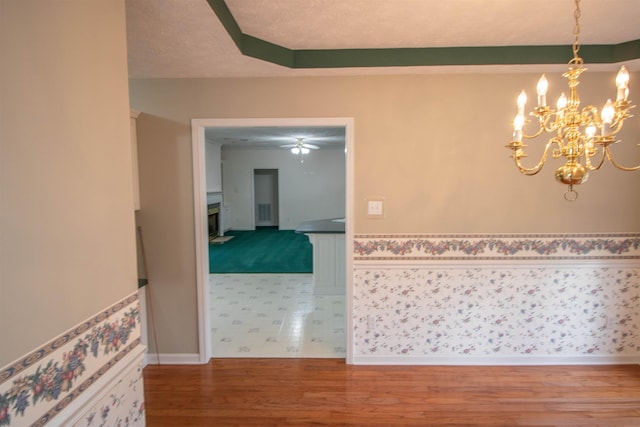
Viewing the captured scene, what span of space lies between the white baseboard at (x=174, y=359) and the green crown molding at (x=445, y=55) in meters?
2.43

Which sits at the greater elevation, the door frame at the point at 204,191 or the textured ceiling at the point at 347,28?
the textured ceiling at the point at 347,28

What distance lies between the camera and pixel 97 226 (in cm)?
129

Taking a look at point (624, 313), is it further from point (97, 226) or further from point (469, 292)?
point (97, 226)

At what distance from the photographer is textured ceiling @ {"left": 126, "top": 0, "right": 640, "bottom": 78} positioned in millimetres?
1869

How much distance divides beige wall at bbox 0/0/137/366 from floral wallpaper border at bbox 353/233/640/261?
186cm

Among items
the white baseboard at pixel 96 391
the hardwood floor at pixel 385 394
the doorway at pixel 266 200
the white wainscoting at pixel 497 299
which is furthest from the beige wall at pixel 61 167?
the doorway at pixel 266 200

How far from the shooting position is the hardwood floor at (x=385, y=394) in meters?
2.29

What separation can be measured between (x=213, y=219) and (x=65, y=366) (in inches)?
297

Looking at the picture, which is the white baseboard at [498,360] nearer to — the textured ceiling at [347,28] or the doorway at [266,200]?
the textured ceiling at [347,28]

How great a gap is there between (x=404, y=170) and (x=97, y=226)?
212 centimetres

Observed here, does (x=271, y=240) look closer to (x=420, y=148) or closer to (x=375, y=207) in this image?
(x=375, y=207)

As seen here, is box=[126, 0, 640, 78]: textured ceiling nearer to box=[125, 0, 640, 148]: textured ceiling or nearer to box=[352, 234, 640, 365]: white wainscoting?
box=[125, 0, 640, 148]: textured ceiling

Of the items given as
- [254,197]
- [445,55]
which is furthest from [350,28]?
[254,197]

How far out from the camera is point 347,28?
7.25 ft
